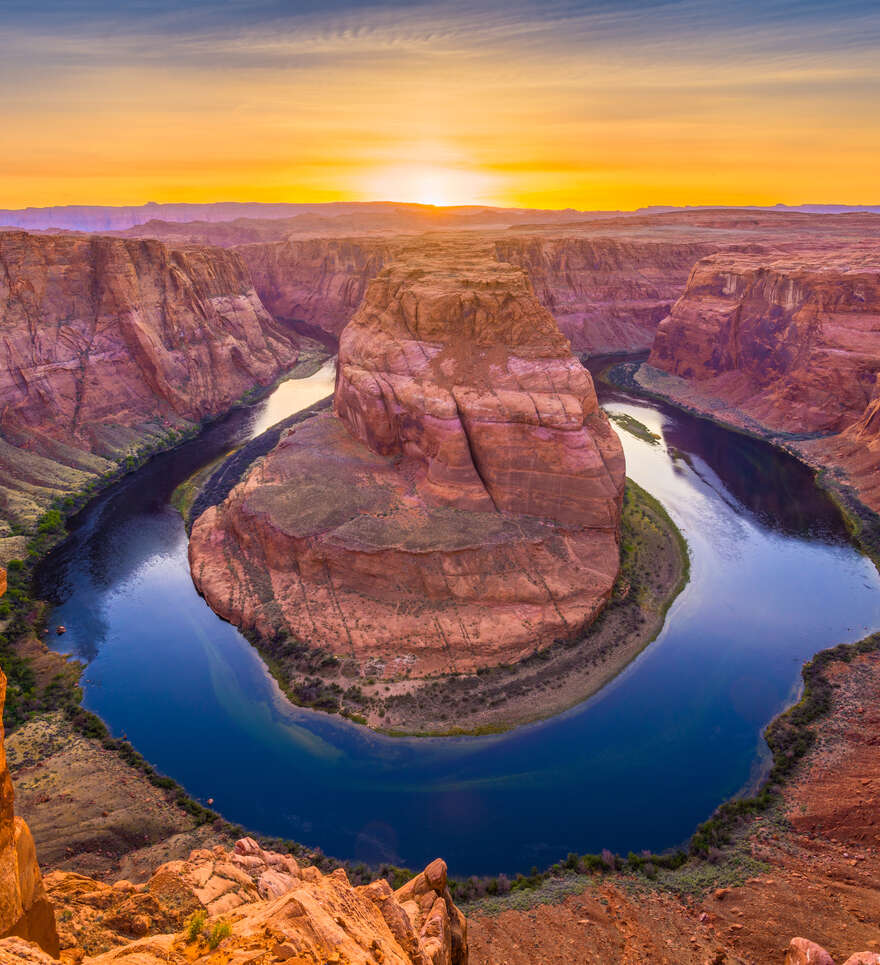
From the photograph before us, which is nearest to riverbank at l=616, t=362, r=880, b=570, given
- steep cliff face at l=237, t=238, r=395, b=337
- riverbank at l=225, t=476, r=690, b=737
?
riverbank at l=225, t=476, r=690, b=737

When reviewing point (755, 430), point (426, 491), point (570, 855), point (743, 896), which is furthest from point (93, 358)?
point (755, 430)

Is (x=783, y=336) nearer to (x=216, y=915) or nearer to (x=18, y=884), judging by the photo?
(x=216, y=915)

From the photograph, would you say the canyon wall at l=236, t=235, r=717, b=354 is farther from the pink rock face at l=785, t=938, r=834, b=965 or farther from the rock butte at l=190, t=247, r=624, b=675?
the pink rock face at l=785, t=938, r=834, b=965

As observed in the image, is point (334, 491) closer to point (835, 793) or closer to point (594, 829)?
point (594, 829)

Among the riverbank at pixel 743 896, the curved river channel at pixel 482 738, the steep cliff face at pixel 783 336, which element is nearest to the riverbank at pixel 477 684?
the curved river channel at pixel 482 738

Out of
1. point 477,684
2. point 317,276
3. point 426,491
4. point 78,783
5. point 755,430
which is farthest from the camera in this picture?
point 317,276

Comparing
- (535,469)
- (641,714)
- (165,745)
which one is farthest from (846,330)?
(165,745)

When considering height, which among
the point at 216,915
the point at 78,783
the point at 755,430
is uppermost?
the point at 755,430
